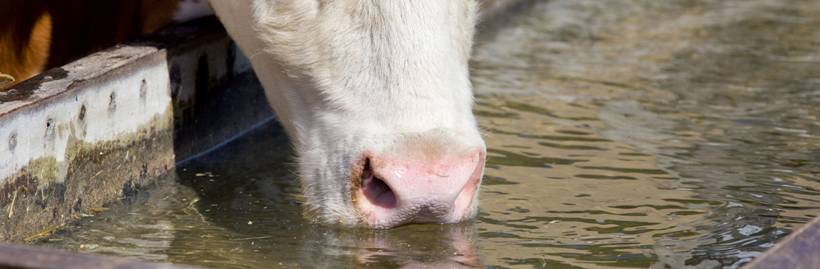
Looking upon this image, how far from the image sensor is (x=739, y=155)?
390 centimetres

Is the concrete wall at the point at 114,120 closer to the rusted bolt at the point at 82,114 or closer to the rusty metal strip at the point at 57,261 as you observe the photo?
the rusted bolt at the point at 82,114

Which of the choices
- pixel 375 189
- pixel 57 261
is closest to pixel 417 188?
pixel 375 189

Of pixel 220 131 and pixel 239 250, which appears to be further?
pixel 220 131

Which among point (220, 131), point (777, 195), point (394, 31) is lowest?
point (777, 195)

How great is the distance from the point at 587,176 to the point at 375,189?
100 cm

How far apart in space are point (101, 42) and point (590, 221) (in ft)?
4.85

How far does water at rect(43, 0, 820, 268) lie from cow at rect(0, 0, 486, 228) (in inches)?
6.2

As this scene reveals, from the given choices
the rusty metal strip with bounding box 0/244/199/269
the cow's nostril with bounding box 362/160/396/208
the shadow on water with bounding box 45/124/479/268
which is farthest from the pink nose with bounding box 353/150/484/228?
the rusty metal strip with bounding box 0/244/199/269

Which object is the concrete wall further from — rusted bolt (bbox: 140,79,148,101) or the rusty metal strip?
the rusty metal strip

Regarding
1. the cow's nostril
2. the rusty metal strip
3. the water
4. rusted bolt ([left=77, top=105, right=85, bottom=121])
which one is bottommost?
the water

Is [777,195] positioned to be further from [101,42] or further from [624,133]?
[101,42]

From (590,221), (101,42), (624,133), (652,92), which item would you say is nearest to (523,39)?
(652,92)

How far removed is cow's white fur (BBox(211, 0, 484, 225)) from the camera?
287cm

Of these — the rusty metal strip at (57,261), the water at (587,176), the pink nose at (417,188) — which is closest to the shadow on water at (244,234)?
the water at (587,176)
